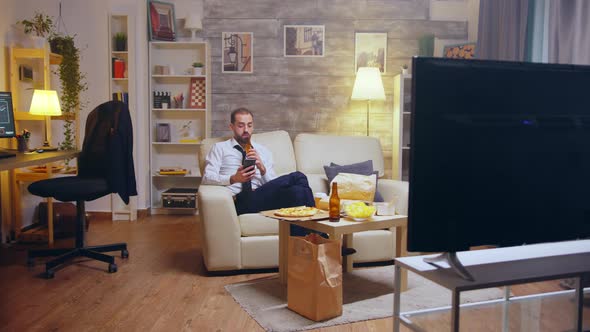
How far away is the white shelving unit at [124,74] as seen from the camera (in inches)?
200

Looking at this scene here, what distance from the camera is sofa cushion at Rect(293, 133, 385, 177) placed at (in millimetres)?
3992

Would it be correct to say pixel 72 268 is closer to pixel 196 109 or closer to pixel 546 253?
pixel 196 109

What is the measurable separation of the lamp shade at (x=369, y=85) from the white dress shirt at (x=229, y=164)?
1572 millimetres

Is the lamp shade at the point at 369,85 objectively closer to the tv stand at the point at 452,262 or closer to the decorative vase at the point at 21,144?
the decorative vase at the point at 21,144

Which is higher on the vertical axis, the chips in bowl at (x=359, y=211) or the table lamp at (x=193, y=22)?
the table lamp at (x=193, y=22)

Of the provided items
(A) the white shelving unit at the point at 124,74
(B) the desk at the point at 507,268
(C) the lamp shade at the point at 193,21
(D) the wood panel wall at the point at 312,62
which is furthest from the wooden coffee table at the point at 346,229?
(C) the lamp shade at the point at 193,21

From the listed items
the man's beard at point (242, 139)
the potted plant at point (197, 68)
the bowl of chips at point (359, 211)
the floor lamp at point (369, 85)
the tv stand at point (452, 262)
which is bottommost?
the bowl of chips at point (359, 211)

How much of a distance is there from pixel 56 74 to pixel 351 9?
2.87 metres

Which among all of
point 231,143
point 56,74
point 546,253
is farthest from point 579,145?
point 56,74

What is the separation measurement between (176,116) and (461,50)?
9.56 ft

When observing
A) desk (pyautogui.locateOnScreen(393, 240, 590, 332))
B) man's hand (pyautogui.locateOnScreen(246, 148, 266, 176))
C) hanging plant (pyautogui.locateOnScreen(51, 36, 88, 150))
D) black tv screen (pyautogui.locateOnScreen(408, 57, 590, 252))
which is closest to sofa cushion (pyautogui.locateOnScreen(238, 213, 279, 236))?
man's hand (pyautogui.locateOnScreen(246, 148, 266, 176))

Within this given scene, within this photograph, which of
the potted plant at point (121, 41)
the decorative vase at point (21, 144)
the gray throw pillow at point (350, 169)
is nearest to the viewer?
the decorative vase at point (21, 144)

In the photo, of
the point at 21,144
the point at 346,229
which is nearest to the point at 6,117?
the point at 21,144

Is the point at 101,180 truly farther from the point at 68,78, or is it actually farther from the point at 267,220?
the point at 68,78
